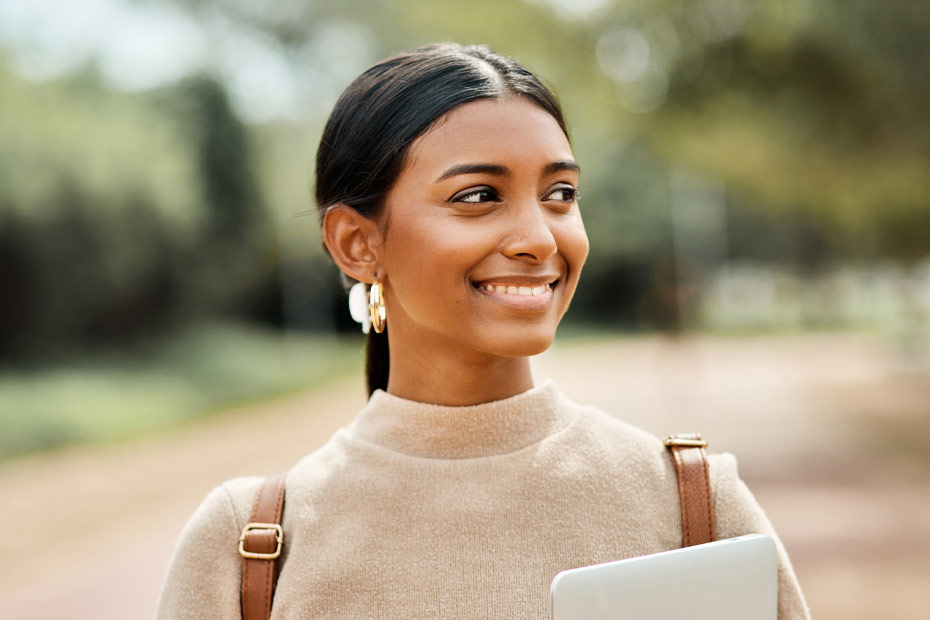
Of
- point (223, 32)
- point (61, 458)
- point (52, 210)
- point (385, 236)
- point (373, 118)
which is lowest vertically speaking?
point (61, 458)

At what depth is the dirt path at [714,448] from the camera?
5.91 m

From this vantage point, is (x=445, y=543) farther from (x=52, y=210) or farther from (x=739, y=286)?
(x=739, y=286)

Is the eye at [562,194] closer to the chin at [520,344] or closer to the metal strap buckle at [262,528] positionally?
the chin at [520,344]

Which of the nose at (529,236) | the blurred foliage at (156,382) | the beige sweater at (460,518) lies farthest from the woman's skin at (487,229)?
the blurred foliage at (156,382)

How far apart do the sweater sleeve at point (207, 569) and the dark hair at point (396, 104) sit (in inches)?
22.6

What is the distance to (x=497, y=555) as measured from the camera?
62.4 inches

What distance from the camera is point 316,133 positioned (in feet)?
78.0

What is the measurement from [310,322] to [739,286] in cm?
2188

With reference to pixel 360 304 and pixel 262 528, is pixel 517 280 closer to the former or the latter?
pixel 360 304

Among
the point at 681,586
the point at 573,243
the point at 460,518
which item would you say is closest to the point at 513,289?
the point at 573,243

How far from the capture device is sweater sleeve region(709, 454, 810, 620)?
157cm

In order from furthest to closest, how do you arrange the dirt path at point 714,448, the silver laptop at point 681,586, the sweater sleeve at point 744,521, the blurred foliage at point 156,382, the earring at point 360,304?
the blurred foliage at point 156,382
the dirt path at point 714,448
the earring at point 360,304
the sweater sleeve at point 744,521
the silver laptop at point 681,586

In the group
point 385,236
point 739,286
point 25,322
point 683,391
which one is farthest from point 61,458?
point 739,286

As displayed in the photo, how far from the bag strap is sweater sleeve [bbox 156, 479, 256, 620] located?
2.38ft
